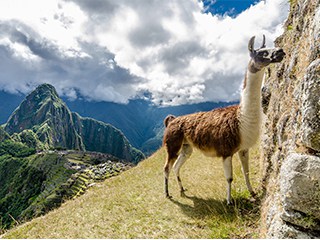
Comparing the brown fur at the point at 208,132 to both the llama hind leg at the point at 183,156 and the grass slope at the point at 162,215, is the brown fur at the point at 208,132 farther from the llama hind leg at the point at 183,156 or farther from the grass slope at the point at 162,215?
the grass slope at the point at 162,215

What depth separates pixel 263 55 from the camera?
19.2ft

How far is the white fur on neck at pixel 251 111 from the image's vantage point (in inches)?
243

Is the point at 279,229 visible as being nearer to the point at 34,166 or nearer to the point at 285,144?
the point at 285,144

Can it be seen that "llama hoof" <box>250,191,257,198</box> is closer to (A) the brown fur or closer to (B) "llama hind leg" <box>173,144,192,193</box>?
(A) the brown fur

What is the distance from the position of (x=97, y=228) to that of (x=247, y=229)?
12.7ft

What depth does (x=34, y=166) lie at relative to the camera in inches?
5546

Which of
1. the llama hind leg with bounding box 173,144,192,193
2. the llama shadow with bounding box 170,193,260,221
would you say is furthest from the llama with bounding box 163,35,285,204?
the llama hind leg with bounding box 173,144,192,193

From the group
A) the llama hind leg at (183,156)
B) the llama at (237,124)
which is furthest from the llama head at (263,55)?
the llama hind leg at (183,156)

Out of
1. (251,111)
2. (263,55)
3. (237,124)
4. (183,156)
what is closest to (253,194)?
(237,124)

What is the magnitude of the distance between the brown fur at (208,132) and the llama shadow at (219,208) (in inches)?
48.6

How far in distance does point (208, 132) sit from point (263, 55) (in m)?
2.38

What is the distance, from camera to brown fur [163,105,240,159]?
261 inches

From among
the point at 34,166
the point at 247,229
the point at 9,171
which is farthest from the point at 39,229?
the point at 9,171

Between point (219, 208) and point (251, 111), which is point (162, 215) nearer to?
point (219, 208)
